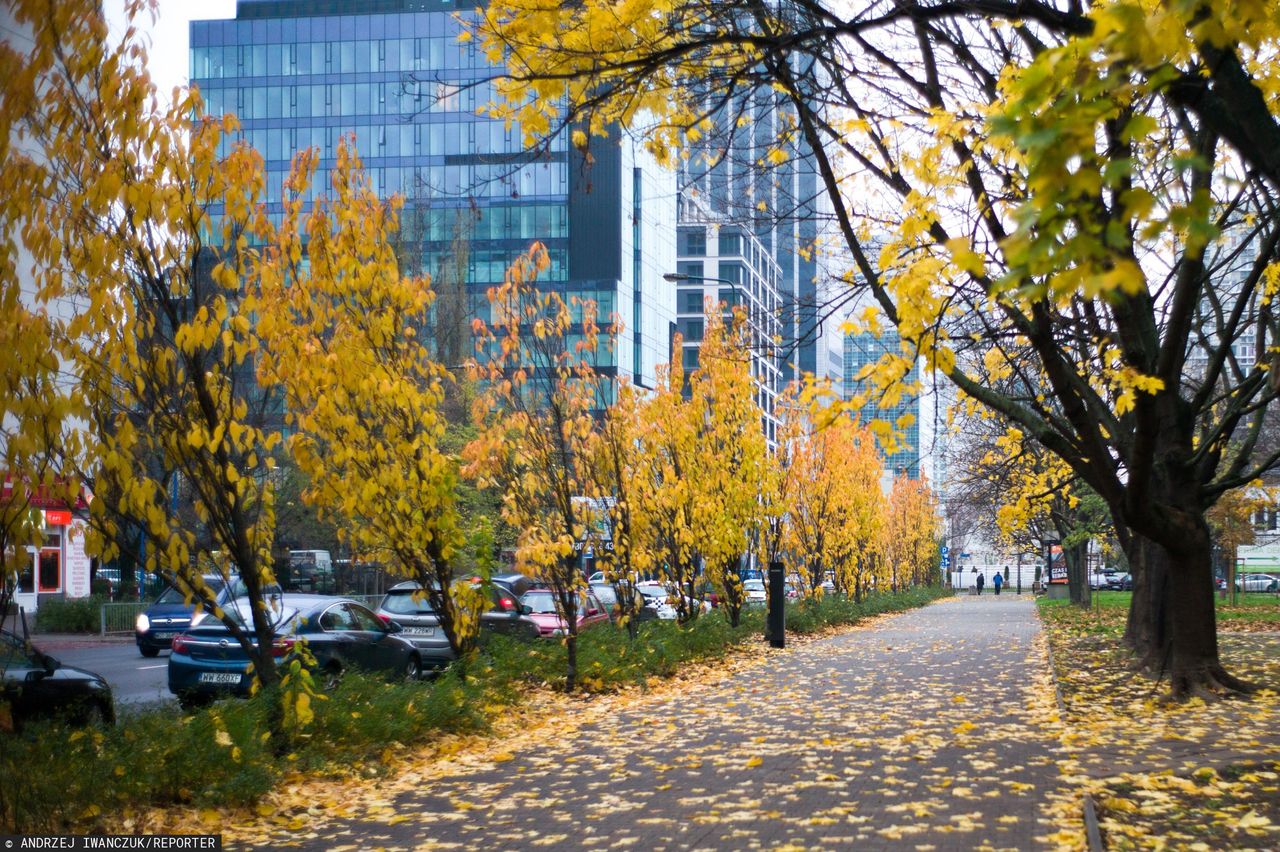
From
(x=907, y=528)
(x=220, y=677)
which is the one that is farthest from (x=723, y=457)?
(x=907, y=528)

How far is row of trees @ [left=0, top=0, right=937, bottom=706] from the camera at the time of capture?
768 centimetres

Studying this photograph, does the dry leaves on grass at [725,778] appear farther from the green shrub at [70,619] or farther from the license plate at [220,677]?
the green shrub at [70,619]

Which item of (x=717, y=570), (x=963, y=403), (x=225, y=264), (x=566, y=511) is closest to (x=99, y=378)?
(x=225, y=264)

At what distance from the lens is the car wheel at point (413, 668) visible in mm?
15397

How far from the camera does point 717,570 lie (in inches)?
854

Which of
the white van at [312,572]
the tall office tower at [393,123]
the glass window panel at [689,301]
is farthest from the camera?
the glass window panel at [689,301]

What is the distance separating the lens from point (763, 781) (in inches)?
342

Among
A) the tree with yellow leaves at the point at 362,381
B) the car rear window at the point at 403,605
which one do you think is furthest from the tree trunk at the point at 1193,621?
the car rear window at the point at 403,605

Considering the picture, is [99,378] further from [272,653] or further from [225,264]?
[272,653]

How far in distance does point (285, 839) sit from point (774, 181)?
25.7 ft

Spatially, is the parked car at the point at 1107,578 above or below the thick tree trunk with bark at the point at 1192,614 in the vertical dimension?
below

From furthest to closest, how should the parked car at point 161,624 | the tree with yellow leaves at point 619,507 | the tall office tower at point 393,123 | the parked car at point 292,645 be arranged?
→ the tall office tower at point 393,123 → the parked car at point 161,624 → the tree with yellow leaves at point 619,507 → the parked car at point 292,645

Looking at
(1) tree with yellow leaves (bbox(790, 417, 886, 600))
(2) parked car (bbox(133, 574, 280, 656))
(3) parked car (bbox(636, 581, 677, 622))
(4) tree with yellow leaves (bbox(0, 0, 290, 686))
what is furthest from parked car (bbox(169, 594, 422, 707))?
(1) tree with yellow leaves (bbox(790, 417, 886, 600))

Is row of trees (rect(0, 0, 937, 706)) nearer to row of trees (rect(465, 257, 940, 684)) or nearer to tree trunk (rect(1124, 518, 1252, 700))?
row of trees (rect(465, 257, 940, 684))
